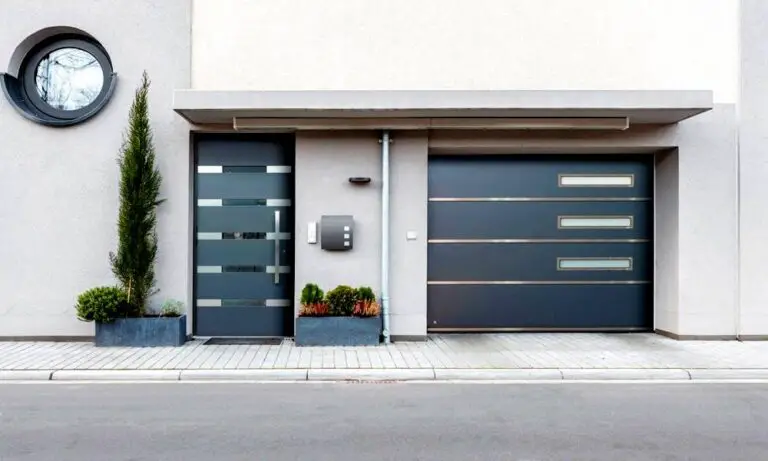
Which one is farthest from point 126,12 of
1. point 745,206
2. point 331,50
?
point 745,206

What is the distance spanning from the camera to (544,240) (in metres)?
9.45

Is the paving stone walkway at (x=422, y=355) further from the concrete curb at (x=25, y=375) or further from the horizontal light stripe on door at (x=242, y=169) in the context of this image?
the horizontal light stripe on door at (x=242, y=169)

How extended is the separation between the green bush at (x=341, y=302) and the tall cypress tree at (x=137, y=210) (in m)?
2.88

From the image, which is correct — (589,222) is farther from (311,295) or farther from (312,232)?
(311,295)

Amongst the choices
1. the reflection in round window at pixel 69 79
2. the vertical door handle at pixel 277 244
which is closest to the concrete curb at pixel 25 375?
the vertical door handle at pixel 277 244

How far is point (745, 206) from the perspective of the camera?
875 centimetres

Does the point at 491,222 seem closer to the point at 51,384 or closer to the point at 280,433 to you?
the point at 280,433

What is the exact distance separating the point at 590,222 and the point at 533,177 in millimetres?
1286

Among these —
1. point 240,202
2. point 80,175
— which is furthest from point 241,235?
point 80,175

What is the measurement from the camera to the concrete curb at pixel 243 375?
6.58 meters

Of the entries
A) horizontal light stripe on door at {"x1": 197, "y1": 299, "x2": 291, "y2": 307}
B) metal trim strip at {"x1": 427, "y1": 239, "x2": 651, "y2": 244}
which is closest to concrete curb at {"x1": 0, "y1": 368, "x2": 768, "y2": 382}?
horizontal light stripe on door at {"x1": 197, "y1": 299, "x2": 291, "y2": 307}

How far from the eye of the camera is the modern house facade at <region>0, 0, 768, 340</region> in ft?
28.0

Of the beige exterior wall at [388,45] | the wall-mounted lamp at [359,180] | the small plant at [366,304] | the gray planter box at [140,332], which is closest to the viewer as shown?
the gray planter box at [140,332]

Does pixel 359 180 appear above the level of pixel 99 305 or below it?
above
